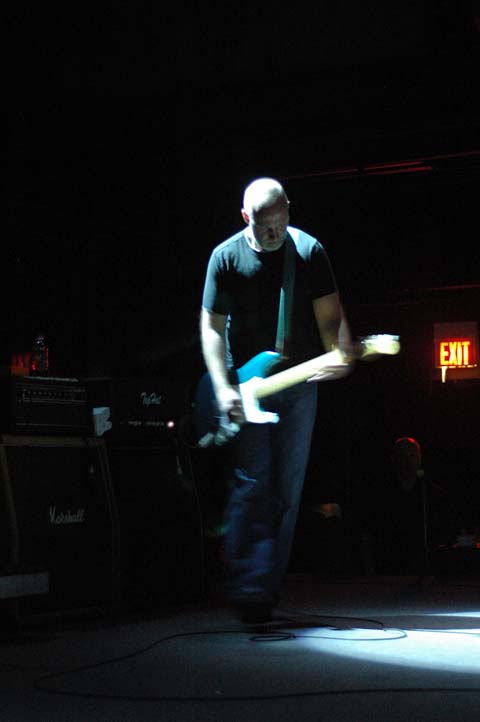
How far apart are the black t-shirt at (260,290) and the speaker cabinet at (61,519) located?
2.90ft

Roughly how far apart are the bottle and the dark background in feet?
0.53

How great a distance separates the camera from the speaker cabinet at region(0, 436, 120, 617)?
3.37 meters

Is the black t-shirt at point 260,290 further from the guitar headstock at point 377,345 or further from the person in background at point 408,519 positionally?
the person in background at point 408,519

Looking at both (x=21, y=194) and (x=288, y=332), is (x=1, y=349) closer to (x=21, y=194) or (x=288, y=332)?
(x=21, y=194)

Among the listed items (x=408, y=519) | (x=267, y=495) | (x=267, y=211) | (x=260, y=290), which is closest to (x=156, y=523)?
(x=267, y=495)

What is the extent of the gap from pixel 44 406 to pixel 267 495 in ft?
3.39

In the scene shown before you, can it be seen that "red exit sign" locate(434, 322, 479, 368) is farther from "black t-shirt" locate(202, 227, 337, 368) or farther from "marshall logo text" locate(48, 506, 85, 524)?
"black t-shirt" locate(202, 227, 337, 368)

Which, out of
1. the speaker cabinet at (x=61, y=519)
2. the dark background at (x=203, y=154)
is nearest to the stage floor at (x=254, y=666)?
the speaker cabinet at (x=61, y=519)

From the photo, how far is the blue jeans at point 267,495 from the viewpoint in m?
2.88

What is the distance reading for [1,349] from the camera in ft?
22.0

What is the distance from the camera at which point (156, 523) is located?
3.93 meters

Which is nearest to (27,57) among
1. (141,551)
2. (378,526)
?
(141,551)

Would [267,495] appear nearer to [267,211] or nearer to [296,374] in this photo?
[296,374]

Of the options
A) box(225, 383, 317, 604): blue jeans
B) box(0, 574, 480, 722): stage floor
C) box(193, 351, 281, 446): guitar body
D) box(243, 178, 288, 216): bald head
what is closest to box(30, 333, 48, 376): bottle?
box(0, 574, 480, 722): stage floor
